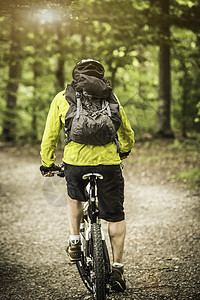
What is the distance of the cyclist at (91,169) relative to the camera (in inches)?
118

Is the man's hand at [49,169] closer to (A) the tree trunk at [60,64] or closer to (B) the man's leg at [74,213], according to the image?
(B) the man's leg at [74,213]

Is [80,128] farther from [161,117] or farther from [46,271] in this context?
[161,117]

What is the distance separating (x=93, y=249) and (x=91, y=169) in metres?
0.68

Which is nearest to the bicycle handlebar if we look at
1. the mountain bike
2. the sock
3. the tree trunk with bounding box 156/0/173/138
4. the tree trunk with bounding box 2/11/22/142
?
the mountain bike

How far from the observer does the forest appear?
35.3 feet

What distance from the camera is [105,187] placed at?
3039 mm

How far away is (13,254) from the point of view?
462 cm

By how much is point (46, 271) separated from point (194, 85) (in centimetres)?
932

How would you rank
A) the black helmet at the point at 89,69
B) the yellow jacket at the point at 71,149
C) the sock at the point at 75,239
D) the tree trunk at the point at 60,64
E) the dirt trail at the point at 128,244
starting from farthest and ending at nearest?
the tree trunk at the point at 60,64 < the dirt trail at the point at 128,244 < the sock at the point at 75,239 < the black helmet at the point at 89,69 < the yellow jacket at the point at 71,149

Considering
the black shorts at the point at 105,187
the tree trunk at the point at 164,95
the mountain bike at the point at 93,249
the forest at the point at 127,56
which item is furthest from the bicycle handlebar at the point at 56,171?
the tree trunk at the point at 164,95

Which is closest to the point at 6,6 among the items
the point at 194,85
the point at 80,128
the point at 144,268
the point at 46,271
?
the point at 80,128

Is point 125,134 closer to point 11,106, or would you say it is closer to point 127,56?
point 127,56

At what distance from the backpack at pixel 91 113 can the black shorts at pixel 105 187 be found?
25cm

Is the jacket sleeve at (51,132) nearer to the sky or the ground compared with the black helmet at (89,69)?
nearer to the ground
